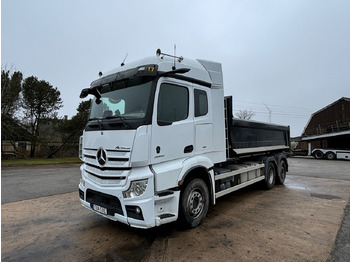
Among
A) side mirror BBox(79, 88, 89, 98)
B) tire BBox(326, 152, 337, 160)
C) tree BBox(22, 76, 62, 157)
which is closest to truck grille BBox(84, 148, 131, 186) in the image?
side mirror BBox(79, 88, 89, 98)

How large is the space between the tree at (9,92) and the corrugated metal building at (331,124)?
31.1 meters

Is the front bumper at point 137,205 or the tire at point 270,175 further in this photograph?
the tire at point 270,175

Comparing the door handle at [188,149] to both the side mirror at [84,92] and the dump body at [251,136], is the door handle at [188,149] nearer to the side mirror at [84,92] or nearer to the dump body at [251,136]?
the dump body at [251,136]

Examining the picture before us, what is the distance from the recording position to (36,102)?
22.9 meters

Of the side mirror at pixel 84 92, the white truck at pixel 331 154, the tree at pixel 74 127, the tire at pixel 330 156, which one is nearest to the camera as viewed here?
the side mirror at pixel 84 92

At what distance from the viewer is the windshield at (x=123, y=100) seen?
10.7ft

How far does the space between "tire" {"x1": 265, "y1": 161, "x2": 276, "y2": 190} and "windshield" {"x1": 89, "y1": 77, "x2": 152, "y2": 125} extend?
5.13 meters

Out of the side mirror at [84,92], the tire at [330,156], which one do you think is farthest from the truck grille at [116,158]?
the tire at [330,156]

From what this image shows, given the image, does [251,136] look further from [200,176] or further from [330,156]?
[330,156]

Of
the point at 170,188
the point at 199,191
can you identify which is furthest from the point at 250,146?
the point at 170,188

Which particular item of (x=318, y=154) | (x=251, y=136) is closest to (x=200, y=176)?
(x=251, y=136)

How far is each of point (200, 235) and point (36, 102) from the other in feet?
83.1

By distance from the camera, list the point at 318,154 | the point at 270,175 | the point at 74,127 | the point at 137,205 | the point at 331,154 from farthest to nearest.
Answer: the point at 318,154 → the point at 331,154 → the point at 74,127 → the point at 270,175 → the point at 137,205

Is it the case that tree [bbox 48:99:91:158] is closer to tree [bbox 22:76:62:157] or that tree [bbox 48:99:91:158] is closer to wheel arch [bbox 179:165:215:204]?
tree [bbox 22:76:62:157]
